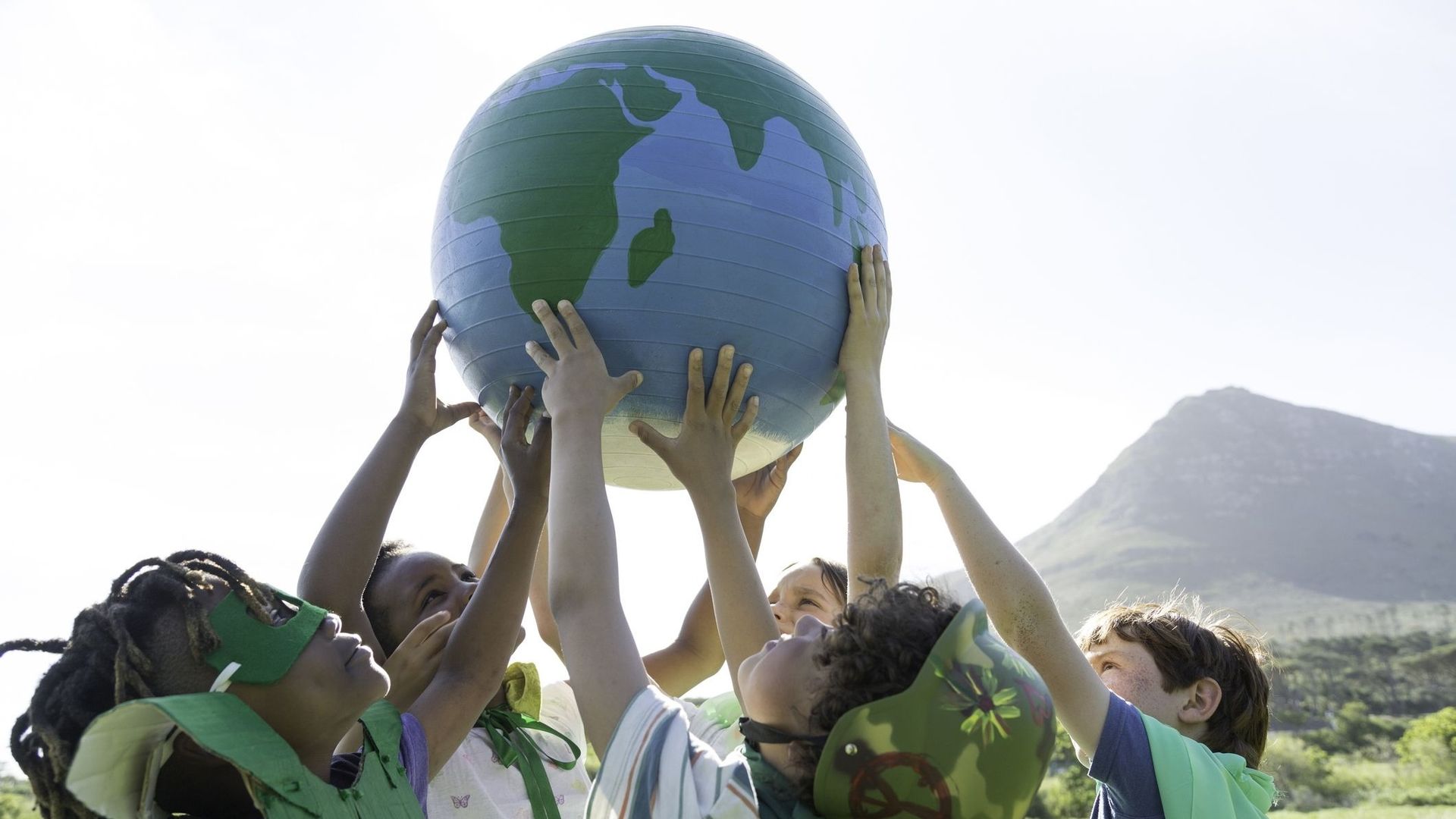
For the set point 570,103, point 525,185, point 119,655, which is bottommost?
point 119,655

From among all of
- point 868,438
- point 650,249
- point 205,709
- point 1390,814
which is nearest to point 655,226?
point 650,249

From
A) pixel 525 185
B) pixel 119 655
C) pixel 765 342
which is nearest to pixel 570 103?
pixel 525 185

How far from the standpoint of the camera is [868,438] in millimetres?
3004

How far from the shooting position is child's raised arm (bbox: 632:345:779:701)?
2.69 meters

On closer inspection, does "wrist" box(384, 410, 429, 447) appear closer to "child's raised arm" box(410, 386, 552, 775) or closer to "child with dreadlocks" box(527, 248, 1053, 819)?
"child's raised arm" box(410, 386, 552, 775)

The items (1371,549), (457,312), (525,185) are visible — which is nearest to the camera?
(525,185)

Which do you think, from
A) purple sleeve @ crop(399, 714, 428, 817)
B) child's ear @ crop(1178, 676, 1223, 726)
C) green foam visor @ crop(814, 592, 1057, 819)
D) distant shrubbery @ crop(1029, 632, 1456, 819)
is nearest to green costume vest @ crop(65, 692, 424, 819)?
purple sleeve @ crop(399, 714, 428, 817)

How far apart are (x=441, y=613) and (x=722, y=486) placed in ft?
2.62

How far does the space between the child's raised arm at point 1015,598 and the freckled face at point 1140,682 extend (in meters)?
0.24

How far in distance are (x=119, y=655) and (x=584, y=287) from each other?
1.32 metres

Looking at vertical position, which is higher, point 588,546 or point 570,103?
point 570,103

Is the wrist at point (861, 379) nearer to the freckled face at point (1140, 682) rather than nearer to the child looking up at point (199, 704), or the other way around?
the freckled face at point (1140, 682)

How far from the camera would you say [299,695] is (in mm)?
2135

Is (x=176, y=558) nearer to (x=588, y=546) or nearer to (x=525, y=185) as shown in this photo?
(x=588, y=546)
